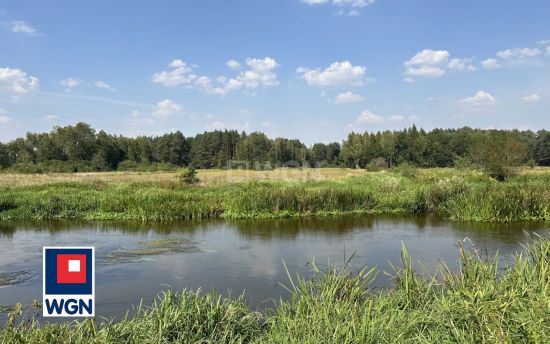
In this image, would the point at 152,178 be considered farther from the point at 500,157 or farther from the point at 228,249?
the point at 500,157

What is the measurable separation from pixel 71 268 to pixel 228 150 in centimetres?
8372

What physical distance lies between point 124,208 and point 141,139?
65.9 m

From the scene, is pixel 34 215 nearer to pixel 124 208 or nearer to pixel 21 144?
pixel 124 208

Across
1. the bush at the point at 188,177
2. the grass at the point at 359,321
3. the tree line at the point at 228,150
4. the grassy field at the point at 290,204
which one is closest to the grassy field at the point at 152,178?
the bush at the point at 188,177

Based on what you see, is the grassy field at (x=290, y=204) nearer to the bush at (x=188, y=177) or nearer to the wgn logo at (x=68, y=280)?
the bush at (x=188, y=177)

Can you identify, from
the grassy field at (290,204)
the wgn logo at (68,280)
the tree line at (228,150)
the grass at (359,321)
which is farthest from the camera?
the tree line at (228,150)

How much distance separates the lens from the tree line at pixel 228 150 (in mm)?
63000

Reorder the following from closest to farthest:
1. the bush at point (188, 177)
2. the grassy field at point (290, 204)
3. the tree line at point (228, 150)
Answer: the grassy field at point (290, 204)
the bush at point (188, 177)
the tree line at point (228, 150)

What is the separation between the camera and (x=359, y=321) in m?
4.88

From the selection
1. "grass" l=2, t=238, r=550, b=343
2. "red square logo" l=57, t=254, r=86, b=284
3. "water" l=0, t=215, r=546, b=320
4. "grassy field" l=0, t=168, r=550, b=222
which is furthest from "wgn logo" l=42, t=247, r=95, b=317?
"grassy field" l=0, t=168, r=550, b=222

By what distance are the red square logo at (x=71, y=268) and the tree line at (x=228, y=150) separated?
165 ft

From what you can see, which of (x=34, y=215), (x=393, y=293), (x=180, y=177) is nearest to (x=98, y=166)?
(x=180, y=177)

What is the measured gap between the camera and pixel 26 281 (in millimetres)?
9539

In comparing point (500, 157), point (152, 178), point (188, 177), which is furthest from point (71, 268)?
point (152, 178)
